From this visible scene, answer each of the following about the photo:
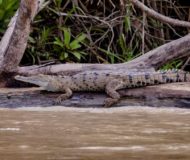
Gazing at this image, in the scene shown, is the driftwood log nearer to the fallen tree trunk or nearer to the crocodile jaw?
the fallen tree trunk

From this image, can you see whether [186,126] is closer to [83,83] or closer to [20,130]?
[20,130]

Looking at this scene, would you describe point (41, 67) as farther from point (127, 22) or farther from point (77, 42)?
point (127, 22)

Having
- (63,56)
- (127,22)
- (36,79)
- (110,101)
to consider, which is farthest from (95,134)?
(127,22)

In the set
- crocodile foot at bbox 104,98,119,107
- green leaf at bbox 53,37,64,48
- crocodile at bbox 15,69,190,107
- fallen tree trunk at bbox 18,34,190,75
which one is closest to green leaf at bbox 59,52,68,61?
green leaf at bbox 53,37,64,48

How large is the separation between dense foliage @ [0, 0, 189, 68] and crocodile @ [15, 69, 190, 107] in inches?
113

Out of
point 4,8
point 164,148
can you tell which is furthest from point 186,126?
point 4,8

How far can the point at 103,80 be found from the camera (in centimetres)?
751

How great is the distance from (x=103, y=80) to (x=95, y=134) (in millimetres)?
2278

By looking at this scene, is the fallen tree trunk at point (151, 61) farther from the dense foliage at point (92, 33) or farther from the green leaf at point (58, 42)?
the green leaf at point (58, 42)

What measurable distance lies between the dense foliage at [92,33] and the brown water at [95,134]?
402cm

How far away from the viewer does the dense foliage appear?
10.7 meters

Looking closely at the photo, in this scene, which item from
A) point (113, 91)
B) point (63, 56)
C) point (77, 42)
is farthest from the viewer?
point (77, 42)

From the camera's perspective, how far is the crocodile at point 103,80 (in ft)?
23.5

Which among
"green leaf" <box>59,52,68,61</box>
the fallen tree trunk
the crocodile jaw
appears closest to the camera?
the crocodile jaw
